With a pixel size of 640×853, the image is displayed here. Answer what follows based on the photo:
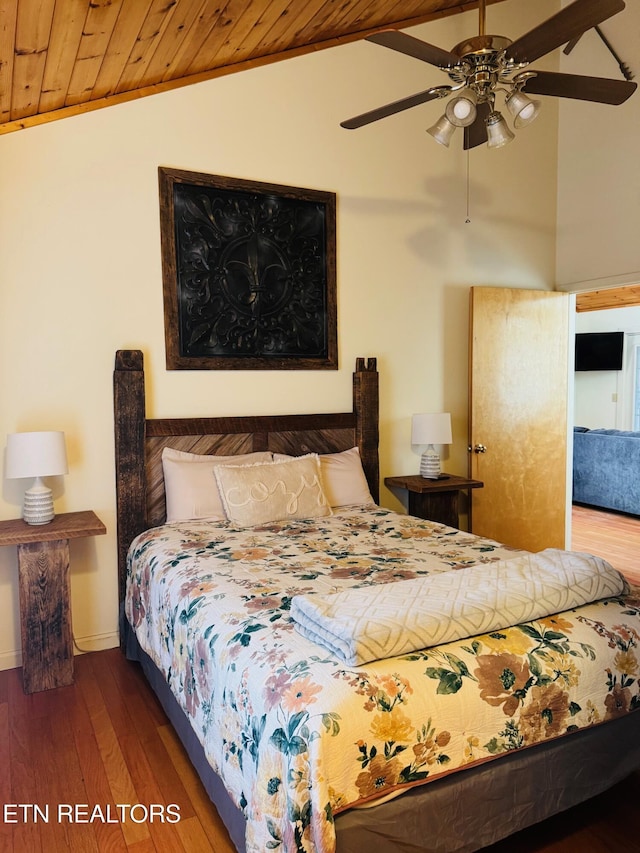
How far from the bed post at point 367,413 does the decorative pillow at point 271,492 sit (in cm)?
61

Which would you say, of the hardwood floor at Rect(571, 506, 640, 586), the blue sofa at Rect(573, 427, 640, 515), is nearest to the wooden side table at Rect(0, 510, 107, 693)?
the hardwood floor at Rect(571, 506, 640, 586)

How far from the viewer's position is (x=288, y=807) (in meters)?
1.46

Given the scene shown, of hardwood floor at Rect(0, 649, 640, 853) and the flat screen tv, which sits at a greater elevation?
the flat screen tv

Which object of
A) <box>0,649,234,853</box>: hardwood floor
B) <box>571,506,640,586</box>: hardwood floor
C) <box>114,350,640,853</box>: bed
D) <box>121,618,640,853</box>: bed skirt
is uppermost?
<box>114,350,640,853</box>: bed

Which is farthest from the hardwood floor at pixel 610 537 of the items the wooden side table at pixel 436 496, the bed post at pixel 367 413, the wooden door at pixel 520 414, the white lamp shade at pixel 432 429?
the bed post at pixel 367 413

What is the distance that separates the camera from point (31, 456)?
288 cm

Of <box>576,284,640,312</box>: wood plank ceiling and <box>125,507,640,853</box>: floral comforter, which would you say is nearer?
<box>125,507,640,853</box>: floral comforter

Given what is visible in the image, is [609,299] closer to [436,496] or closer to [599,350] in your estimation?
[599,350]

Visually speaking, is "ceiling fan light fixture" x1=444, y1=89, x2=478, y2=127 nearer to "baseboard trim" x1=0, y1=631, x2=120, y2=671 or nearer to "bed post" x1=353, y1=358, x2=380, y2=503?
"bed post" x1=353, y1=358, x2=380, y2=503

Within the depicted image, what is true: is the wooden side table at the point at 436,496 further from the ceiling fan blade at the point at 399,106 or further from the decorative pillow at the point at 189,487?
the ceiling fan blade at the point at 399,106

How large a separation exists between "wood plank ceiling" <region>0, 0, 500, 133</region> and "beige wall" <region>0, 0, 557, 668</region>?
0.09 m

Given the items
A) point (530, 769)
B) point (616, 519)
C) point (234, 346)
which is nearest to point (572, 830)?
point (530, 769)

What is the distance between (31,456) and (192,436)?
34.7 inches

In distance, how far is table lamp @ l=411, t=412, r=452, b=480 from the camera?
402 centimetres
